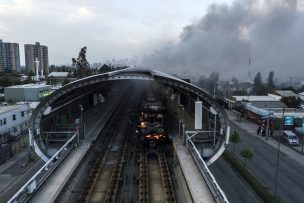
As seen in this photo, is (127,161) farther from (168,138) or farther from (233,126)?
(233,126)

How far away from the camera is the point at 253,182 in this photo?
20.8m

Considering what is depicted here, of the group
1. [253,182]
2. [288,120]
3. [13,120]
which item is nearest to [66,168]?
[253,182]

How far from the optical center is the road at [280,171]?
20547mm

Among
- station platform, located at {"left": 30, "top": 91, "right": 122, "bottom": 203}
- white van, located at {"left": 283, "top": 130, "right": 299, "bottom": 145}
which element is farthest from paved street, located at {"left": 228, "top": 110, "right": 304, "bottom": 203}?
station platform, located at {"left": 30, "top": 91, "right": 122, "bottom": 203}

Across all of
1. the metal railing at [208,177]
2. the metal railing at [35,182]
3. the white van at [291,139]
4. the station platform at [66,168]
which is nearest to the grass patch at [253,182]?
the metal railing at [208,177]

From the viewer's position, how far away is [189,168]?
1574 cm

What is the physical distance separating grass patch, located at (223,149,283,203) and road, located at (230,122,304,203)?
0.87 metres

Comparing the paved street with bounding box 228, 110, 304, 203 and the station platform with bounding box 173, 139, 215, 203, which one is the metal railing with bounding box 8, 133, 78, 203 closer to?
the station platform with bounding box 173, 139, 215, 203

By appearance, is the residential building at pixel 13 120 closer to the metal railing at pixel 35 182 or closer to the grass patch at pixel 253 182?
the metal railing at pixel 35 182

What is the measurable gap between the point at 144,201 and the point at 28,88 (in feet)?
140

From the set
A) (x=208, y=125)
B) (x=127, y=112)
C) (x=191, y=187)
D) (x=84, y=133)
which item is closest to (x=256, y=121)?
(x=127, y=112)

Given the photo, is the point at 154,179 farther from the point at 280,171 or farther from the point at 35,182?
the point at 280,171

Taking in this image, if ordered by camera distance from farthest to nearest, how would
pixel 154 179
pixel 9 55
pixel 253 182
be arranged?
pixel 9 55
pixel 253 182
pixel 154 179

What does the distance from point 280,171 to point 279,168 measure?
769 millimetres
